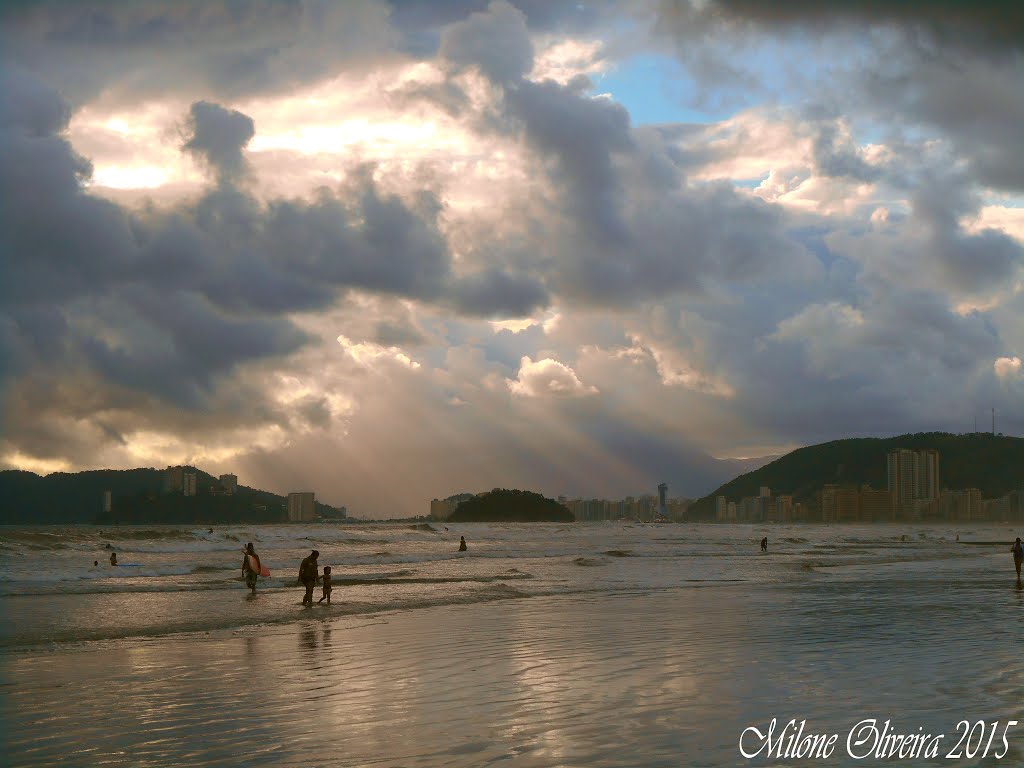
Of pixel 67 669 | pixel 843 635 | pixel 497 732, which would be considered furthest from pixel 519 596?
pixel 497 732

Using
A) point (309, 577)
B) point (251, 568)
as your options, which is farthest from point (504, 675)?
point (251, 568)

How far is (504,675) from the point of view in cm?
1519

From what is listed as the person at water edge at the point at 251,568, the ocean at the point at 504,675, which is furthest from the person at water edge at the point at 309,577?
the person at water edge at the point at 251,568

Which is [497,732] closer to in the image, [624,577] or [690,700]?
[690,700]

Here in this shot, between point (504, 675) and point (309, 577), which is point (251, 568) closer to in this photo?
point (309, 577)

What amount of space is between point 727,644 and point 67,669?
13.1 meters

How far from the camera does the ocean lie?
10531 millimetres

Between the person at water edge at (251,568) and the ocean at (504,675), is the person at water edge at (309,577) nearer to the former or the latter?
the ocean at (504,675)

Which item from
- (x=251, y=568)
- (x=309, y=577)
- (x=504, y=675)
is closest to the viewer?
(x=504, y=675)

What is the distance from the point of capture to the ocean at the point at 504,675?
34.6 feet

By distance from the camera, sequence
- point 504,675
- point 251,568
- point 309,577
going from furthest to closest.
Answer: point 251,568, point 309,577, point 504,675

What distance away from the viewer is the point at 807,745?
1027 cm

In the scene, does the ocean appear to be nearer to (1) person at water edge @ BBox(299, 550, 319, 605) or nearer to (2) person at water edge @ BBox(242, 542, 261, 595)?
(1) person at water edge @ BBox(299, 550, 319, 605)

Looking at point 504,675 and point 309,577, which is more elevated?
point 504,675
